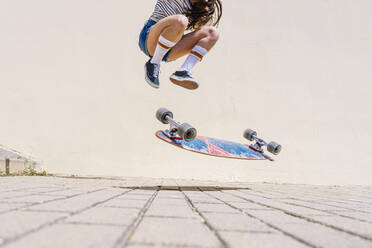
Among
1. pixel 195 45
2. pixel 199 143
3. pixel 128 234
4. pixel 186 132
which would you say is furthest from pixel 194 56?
pixel 128 234

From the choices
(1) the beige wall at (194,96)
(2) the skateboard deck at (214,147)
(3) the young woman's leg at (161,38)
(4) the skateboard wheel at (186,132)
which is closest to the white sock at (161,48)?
(3) the young woman's leg at (161,38)

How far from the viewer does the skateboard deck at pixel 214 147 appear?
2.66 meters

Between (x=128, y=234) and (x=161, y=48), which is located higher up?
(x=161, y=48)

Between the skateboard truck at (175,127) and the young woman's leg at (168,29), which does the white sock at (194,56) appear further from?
the skateboard truck at (175,127)

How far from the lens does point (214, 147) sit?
307cm

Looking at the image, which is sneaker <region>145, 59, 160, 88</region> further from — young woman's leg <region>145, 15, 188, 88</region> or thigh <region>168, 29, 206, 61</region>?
thigh <region>168, 29, 206, 61</region>

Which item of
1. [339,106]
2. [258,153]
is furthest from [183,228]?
[339,106]

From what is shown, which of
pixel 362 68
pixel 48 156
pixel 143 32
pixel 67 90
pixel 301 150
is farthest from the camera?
pixel 362 68

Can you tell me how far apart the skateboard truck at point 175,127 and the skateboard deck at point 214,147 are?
3.6 inches

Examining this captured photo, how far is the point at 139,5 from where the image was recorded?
248 inches

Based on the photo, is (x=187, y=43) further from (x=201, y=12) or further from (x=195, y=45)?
(x=201, y=12)

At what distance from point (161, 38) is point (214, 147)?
1588mm

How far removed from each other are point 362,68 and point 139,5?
267 inches

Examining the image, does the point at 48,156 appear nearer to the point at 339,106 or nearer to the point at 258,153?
the point at 258,153
